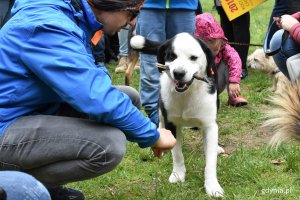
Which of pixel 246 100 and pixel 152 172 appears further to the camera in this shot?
pixel 246 100

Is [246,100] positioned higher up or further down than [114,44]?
higher up

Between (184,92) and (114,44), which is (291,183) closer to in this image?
(184,92)

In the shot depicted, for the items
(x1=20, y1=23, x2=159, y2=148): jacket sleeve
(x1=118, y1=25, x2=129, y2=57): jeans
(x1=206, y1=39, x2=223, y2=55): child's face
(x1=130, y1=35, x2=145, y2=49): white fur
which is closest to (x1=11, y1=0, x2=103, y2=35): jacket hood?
(x1=20, y1=23, x2=159, y2=148): jacket sleeve

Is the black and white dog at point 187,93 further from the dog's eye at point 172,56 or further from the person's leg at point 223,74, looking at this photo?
the person's leg at point 223,74

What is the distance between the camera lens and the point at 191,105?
3.14 meters

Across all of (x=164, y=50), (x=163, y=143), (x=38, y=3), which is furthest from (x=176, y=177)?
(x=38, y=3)

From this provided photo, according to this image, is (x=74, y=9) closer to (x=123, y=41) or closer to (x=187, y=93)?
(x=187, y=93)

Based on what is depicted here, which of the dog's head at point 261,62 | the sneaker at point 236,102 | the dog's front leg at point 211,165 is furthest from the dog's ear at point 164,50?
the dog's head at point 261,62

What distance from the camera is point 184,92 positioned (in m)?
3.13

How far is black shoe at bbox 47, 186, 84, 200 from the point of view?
2766 millimetres

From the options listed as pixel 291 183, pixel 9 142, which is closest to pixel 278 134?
pixel 291 183

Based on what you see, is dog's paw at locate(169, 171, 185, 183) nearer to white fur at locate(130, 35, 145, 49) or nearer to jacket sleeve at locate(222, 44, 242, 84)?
white fur at locate(130, 35, 145, 49)

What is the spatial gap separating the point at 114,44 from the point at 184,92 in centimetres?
543

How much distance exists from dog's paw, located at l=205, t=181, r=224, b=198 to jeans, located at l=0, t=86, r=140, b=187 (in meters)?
0.77
